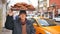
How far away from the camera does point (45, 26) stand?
2047mm

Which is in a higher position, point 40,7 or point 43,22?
point 40,7

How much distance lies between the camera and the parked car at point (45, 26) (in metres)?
2.02

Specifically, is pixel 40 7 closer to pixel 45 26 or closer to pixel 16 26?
pixel 45 26

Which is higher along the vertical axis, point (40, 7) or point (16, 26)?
point (40, 7)

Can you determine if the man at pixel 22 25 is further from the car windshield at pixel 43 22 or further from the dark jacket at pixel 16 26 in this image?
the car windshield at pixel 43 22

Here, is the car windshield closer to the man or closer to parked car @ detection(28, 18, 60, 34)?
parked car @ detection(28, 18, 60, 34)

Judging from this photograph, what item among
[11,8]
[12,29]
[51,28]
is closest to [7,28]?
[12,29]

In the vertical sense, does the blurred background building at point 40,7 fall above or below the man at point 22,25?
above

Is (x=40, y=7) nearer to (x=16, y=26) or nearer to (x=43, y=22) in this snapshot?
(x=43, y=22)

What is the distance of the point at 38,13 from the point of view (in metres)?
2.06

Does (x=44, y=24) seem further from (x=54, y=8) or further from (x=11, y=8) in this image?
(x=11, y=8)

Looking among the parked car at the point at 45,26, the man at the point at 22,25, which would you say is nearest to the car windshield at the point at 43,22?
the parked car at the point at 45,26

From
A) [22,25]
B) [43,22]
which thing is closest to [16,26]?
[22,25]

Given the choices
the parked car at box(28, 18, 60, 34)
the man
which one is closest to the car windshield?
the parked car at box(28, 18, 60, 34)
